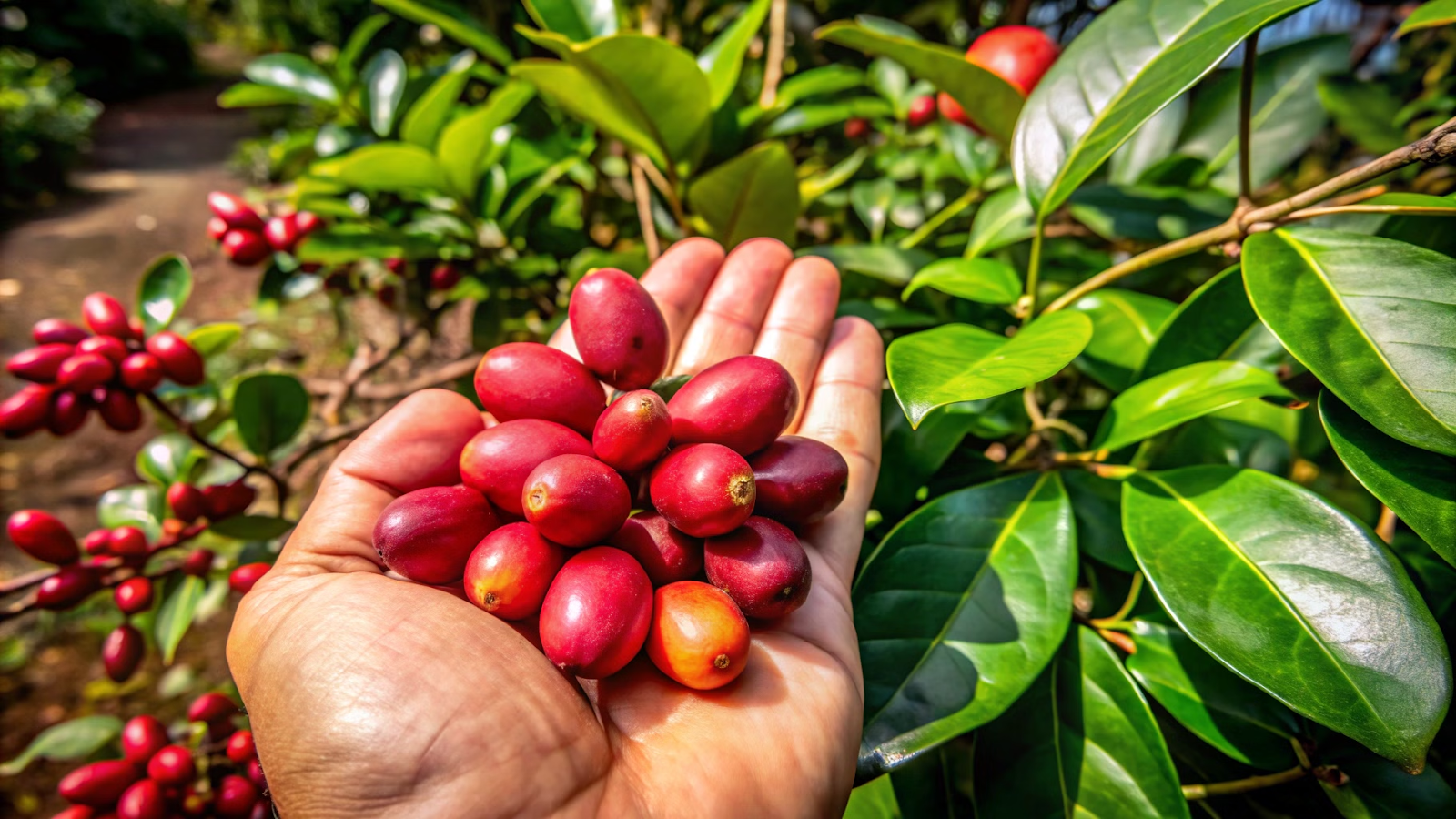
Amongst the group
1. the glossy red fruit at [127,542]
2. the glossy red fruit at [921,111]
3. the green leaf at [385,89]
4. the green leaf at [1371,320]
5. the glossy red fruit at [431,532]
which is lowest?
the glossy red fruit at [127,542]

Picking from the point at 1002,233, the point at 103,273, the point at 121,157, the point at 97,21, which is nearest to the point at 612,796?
the point at 1002,233

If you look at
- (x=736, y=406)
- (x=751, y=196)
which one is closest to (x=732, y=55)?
(x=751, y=196)

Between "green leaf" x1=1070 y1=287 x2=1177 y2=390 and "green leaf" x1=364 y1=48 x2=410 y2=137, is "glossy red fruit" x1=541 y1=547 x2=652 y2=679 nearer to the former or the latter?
"green leaf" x1=1070 y1=287 x2=1177 y2=390

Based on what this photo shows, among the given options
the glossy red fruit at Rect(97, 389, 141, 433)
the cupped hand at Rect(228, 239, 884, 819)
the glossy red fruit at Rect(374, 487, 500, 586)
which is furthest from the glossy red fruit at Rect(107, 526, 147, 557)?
the glossy red fruit at Rect(374, 487, 500, 586)

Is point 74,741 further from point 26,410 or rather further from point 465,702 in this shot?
point 465,702

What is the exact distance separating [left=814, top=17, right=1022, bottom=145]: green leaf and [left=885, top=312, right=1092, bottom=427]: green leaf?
557mm

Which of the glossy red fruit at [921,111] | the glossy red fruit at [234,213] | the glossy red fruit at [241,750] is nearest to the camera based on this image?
the glossy red fruit at [241,750]

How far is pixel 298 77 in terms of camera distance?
1897 mm

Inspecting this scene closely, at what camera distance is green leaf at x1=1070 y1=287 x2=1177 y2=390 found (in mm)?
1271

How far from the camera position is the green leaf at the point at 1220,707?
1.02 meters

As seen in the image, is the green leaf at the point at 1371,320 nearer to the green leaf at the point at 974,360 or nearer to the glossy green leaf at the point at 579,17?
the green leaf at the point at 974,360

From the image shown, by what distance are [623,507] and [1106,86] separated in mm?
1035

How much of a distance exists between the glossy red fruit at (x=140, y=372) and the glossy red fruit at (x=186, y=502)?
0.22 meters

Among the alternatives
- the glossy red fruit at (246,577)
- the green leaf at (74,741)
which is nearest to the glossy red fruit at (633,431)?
the glossy red fruit at (246,577)
